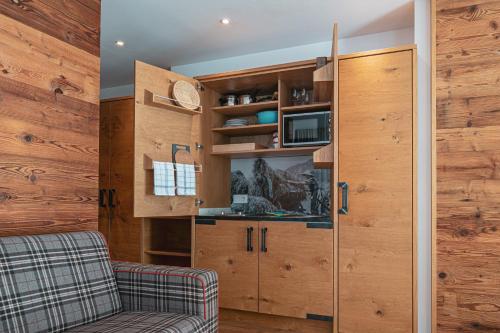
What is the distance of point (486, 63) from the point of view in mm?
2568

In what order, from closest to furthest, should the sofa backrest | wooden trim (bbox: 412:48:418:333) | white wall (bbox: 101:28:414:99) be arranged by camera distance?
1. the sofa backrest
2. wooden trim (bbox: 412:48:418:333)
3. white wall (bbox: 101:28:414:99)

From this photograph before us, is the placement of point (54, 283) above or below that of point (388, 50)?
below

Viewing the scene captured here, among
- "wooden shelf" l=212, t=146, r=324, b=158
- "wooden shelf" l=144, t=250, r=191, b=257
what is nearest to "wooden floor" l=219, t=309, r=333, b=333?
"wooden shelf" l=144, t=250, r=191, b=257

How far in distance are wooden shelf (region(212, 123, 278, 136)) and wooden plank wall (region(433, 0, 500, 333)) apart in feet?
4.80

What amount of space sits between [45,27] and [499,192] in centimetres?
299

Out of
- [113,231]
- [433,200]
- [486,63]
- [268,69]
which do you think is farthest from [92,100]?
[486,63]

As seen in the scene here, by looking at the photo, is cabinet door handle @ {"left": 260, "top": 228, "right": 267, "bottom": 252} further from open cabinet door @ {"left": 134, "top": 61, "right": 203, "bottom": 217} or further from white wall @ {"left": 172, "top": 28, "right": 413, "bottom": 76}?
white wall @ {"left": 172, "top": 28, "right": 413, "bottom": 76}

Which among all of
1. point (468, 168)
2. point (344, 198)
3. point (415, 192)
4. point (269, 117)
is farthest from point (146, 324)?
point (269, 117)

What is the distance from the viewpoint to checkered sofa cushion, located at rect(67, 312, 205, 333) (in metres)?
1.55

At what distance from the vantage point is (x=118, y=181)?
4.14 m

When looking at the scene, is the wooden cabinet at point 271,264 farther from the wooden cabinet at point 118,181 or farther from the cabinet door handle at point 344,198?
the wooden cabinet at point 118,181

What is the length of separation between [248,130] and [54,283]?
2.43m

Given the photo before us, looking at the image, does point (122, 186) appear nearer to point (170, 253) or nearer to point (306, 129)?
point (170, 253)

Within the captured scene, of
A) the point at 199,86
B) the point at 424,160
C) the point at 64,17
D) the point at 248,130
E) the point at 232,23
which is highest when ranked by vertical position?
the point at 232,23
